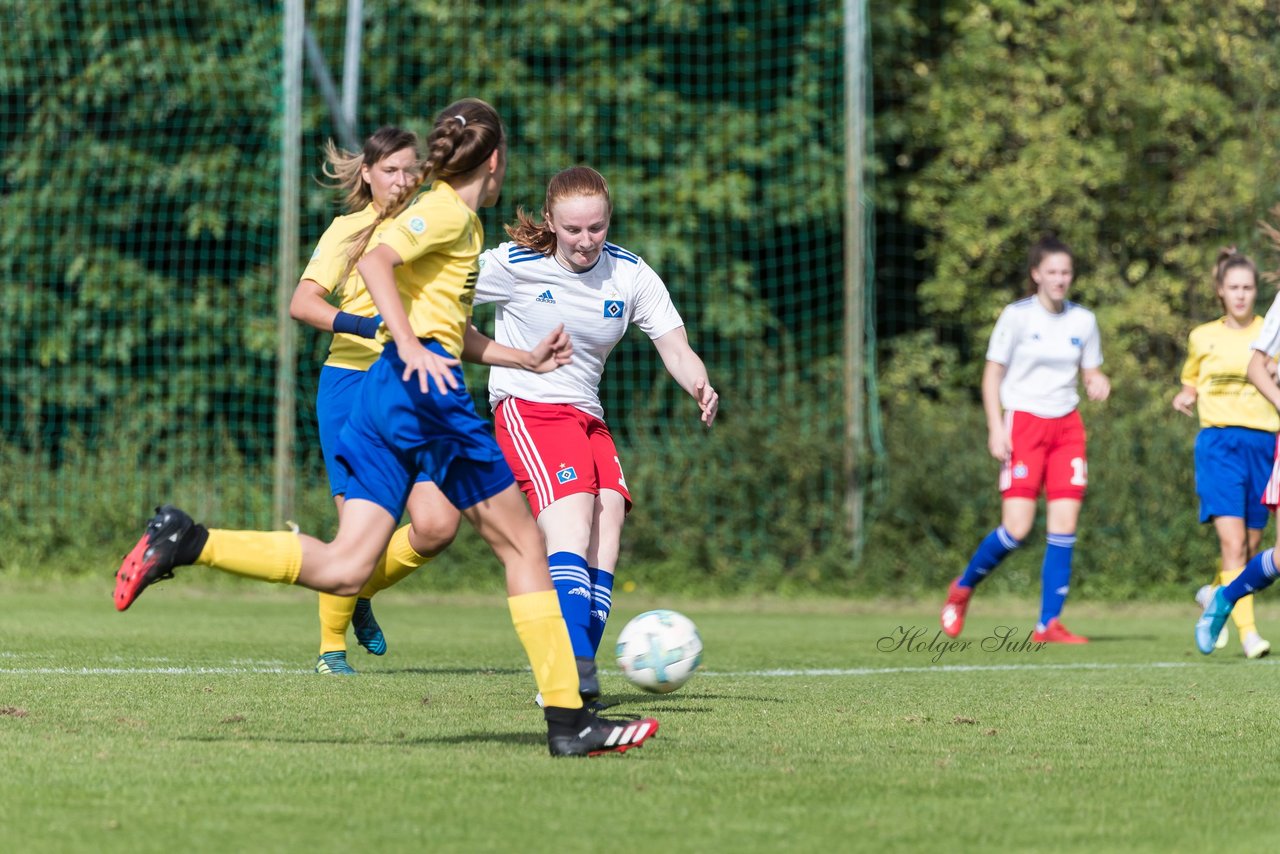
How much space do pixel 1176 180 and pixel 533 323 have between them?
45.0ft

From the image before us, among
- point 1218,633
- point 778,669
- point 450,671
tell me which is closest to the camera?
point 450,671

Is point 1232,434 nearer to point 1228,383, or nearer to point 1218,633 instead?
point 1228,383

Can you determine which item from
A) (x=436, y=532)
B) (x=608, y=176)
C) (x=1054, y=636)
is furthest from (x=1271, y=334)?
(x=608, y=176)

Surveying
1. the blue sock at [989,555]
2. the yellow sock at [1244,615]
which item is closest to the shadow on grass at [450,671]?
the blue sock at [989,555]

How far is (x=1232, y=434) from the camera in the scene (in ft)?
31.1

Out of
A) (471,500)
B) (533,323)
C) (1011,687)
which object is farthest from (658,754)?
(1011,687)

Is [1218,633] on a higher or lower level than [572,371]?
lower

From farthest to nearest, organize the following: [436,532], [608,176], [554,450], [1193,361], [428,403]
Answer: [608,176], [1193,361], [554,450], [436,532], [428,403]

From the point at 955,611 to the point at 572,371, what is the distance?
4269 millimetres

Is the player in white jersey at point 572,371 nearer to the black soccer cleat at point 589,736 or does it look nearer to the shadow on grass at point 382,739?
the shadow on grass at point 382,739

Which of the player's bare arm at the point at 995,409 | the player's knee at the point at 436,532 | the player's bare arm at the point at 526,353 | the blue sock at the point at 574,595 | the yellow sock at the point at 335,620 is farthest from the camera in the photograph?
the player's bare arm at the point at 995,409

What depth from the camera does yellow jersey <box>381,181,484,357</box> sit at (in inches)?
187

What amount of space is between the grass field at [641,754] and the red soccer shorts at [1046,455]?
1418 millimetres

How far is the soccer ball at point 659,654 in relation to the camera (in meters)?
5.82
